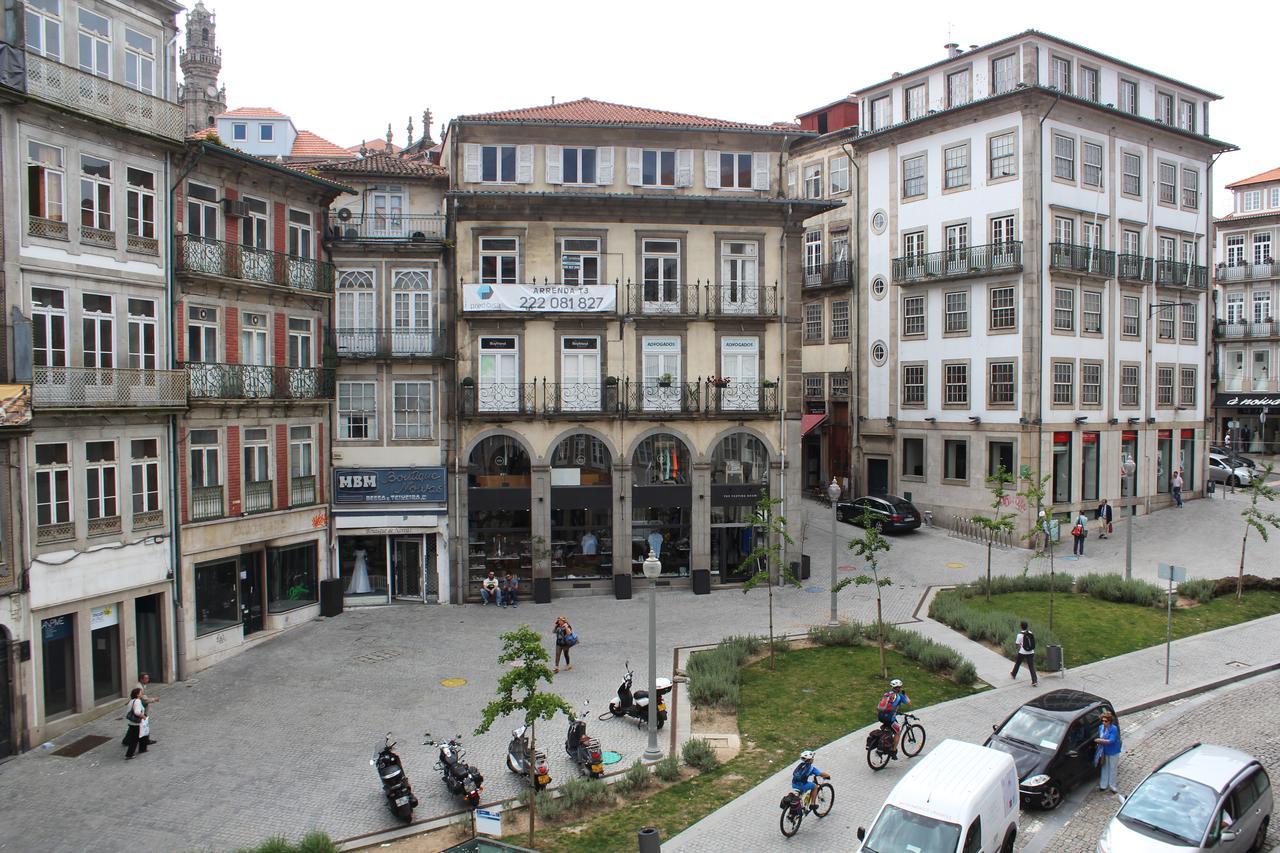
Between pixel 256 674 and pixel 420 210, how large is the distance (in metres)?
16.3

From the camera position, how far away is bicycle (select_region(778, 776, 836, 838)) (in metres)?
14.2

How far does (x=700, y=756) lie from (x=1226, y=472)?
44.0m

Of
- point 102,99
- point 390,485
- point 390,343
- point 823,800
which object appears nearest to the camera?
point 823,800

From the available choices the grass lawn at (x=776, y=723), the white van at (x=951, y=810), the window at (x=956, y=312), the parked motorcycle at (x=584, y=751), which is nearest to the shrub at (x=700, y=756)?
the grass lawn at (x=776, y=723)

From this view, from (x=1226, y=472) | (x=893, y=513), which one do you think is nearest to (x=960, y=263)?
(x=893, y=513)

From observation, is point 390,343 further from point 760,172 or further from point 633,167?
point 760,172

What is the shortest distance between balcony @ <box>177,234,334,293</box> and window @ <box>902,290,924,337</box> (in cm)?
2592

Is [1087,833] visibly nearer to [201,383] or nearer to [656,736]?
[656,736]

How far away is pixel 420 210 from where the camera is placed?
31906 millimetres

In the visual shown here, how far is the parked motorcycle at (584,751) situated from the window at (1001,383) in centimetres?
2743

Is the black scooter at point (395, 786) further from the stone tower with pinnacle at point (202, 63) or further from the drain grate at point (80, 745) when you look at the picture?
the stone tower with pinnacle at point (202, 63)

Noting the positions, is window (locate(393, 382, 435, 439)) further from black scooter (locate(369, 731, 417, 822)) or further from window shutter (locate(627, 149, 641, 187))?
black scooter (locate(369, 731, 417, 822))

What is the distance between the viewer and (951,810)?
1216cm

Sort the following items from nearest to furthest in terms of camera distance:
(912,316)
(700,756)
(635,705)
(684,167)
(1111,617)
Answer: (700,756) < (635,705) < (1111,617) < (684,167) < (912,316)
